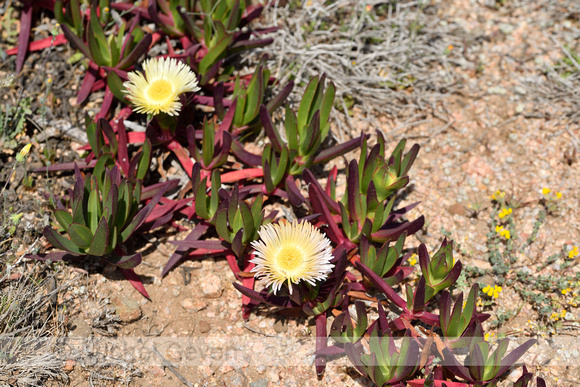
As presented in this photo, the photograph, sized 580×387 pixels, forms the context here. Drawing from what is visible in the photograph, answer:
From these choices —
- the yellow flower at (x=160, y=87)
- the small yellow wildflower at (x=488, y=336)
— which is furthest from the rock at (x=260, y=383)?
the yellow flower at (x=160, y=87)

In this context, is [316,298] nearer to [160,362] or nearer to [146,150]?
[160,362]

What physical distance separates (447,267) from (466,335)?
26 cm

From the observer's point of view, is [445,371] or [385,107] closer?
[445,371]

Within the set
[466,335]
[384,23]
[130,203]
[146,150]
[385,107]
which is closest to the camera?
[466,335]

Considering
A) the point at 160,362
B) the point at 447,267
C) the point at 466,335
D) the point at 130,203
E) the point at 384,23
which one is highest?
the point at 384,23

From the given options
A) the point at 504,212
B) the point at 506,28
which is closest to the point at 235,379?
the point at 504,212

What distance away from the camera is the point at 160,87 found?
2.35 m

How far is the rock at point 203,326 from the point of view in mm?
2125

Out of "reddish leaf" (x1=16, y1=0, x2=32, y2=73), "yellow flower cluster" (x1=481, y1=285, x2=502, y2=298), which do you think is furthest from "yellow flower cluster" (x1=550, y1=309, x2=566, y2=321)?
"reddish leaf" (x1=16, y1=0, x2=32, y2=73)

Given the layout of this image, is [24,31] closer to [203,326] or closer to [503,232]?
[203,326]

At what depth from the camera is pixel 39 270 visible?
216 cm

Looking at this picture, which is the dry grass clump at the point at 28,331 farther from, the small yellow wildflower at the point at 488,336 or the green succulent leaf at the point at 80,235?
the small yellow wildflower at the point at 488,336

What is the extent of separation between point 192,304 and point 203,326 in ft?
0.38

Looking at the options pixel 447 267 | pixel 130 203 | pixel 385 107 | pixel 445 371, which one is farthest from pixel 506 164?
pixel 130 203
